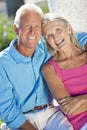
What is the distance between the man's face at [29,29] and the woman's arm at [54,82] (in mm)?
226

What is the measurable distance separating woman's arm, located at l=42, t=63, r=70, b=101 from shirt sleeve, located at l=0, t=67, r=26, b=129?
0.28 meters

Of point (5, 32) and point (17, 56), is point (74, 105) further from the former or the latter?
point (5, 32)

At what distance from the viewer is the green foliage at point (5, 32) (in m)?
5.95

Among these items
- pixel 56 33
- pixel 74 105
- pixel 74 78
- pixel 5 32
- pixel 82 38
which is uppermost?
pixel 56 33

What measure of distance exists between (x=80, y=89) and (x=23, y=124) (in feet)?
1.65

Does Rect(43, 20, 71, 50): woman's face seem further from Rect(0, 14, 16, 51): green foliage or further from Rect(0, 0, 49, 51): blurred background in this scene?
Rect(0, 14, 16, 51): green foliage

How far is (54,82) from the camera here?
2.76 m

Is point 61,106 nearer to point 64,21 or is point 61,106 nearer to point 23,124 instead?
point 23,124

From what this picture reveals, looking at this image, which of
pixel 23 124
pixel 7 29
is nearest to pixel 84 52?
pixel 23 124

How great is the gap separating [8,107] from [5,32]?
361 centimetres

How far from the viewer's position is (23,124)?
2.71 metres

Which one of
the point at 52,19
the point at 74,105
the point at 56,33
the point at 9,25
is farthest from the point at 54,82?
the point at 9,25

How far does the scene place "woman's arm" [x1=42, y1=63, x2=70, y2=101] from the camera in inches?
108

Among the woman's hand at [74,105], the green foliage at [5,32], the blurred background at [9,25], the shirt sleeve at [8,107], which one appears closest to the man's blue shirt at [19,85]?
the shirt sleeve at [8,107]
